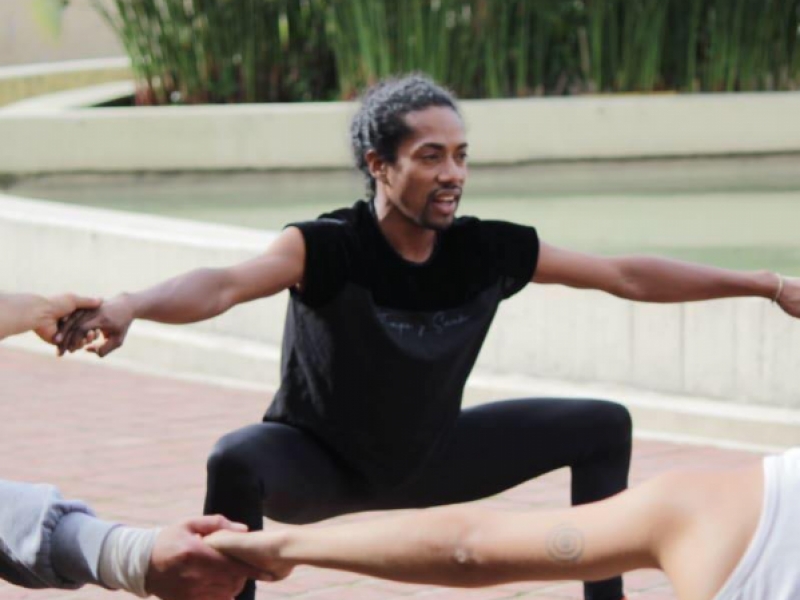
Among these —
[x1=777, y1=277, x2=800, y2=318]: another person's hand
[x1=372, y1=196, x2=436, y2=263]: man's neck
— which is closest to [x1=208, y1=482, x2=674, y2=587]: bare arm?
[x1=372, y1=196, x2=436, y2=263]: man's neck

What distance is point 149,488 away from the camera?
5676mm

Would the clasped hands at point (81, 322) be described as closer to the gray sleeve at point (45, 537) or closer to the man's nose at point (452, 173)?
the gray sleeve at point (45, 537)

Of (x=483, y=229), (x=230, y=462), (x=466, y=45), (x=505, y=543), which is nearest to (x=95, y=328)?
(x=230, y=462)

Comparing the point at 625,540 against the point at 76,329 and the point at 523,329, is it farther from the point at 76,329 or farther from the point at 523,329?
the point at 523,329

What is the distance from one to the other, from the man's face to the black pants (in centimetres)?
46

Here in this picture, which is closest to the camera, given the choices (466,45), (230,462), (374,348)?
(230,462)

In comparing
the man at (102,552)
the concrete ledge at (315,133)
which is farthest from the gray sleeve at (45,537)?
the concrete ledge at (315,133)

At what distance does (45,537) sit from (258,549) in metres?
0.50

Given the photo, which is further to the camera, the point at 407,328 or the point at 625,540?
the point at 407,328

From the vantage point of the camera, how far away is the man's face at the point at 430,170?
3.99m

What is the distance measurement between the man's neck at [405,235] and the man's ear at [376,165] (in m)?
Result: 0.07

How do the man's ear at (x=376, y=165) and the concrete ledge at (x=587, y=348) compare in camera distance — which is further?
the concrete ledge at (x=587, y=348)

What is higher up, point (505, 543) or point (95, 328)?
point (505, 543)

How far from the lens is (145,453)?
618 cm
